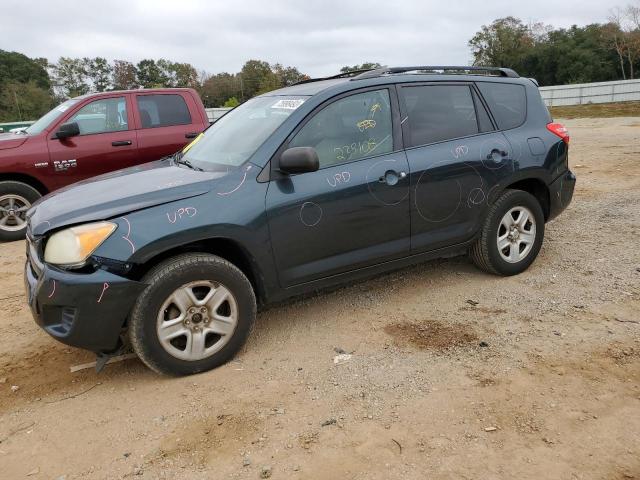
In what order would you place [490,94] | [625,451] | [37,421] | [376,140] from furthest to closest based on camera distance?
[490,94]
[376,140]
[37,421]
[625,451]

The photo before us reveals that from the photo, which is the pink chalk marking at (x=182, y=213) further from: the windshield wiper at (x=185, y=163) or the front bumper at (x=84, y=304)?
the windshield wiper at (x=185, y=163)

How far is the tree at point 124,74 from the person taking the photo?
6688 centimetres

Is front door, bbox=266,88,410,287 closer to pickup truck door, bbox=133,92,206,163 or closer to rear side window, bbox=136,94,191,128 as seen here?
pickup truck door, bbox=133,92,206,163

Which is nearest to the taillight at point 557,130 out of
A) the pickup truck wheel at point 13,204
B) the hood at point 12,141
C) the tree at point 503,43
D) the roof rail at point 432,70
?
the roof rail at point 432,70

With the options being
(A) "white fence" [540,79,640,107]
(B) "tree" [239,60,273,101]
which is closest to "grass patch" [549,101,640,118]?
(A) "white fence" [540,79,640,107]

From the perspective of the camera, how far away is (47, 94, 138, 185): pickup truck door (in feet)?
21.8

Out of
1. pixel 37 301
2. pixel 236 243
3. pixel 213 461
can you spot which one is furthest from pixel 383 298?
pixel 37 301

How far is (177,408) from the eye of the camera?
9.57ft

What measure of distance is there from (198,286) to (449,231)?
6.75 feet

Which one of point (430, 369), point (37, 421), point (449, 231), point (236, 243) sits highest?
point (236, 243)

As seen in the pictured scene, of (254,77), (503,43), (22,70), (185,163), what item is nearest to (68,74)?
(22,70)

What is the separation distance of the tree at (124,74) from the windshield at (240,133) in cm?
6900

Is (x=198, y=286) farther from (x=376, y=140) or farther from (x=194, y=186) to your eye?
(x=376, y=140)

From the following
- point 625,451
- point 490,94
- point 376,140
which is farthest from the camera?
point 490,94
